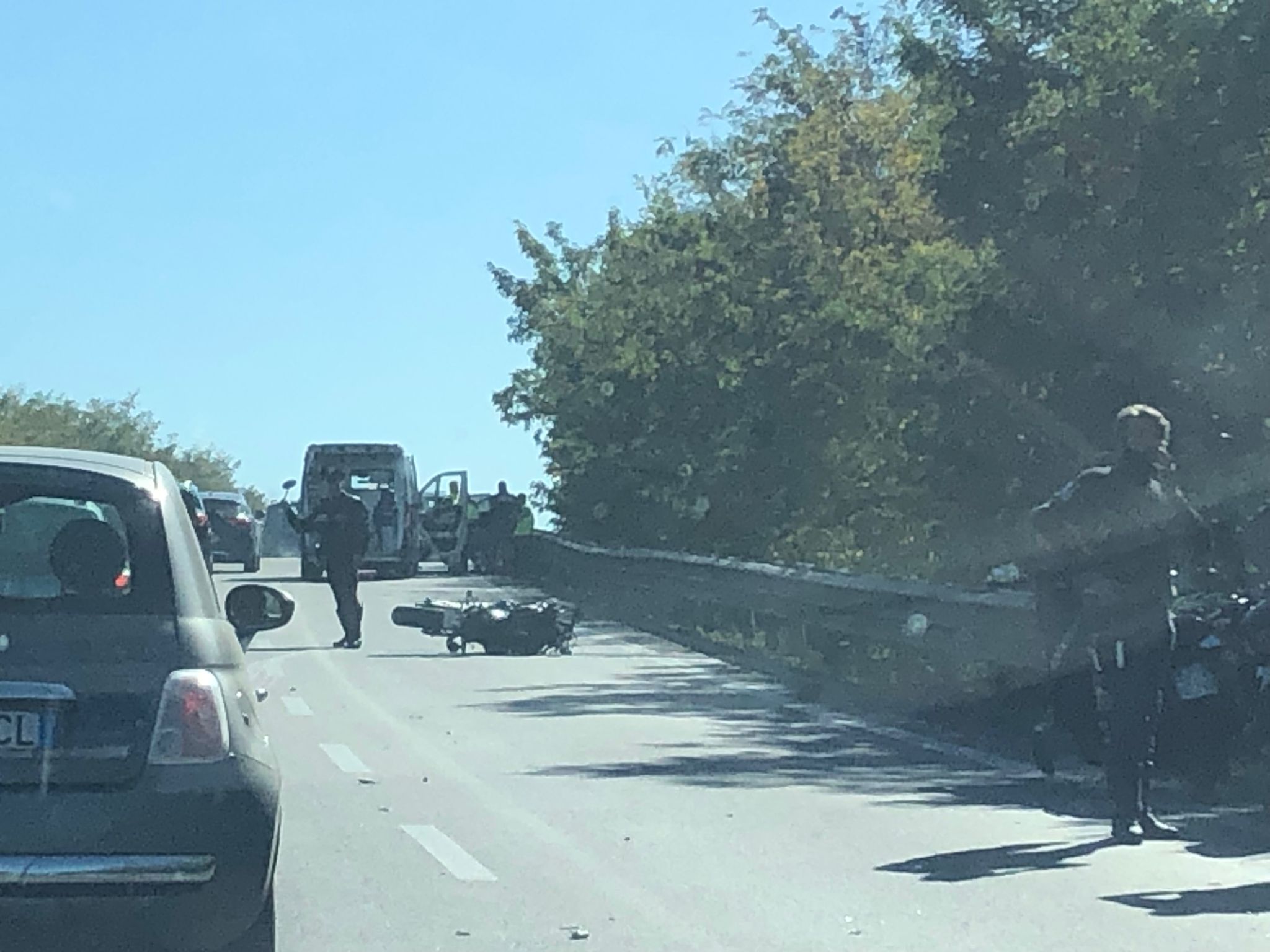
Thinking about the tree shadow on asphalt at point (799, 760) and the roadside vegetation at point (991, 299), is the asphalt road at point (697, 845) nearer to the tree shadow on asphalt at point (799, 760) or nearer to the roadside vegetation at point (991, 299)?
the tree shadow on asphalt at point (799, 760)

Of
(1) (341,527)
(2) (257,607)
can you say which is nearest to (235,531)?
(1) (341,527)

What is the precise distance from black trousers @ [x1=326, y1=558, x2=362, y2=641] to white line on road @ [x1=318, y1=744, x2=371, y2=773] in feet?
29.1

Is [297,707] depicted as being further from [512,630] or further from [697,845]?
[697,845]

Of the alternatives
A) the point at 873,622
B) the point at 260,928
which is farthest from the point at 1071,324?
the point at 260,928

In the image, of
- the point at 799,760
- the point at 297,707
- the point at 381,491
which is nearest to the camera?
the point at 799,760

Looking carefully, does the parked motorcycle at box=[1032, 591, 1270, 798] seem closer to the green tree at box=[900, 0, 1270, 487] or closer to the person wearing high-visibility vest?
the green tree at box=[900, 0, 1270, 487]

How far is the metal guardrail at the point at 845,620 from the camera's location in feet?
47.5

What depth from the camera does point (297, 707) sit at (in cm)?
1611

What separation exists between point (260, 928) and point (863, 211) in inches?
1175

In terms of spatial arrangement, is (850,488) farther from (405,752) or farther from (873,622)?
(405,752)

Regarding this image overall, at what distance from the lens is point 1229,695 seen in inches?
431

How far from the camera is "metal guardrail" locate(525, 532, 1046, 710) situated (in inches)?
570

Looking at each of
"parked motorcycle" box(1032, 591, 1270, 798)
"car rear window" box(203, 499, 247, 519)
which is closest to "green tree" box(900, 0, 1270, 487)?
"parked motorcycle" box(1032, 591, 1270, 798)

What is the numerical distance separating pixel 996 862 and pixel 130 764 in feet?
15.1
